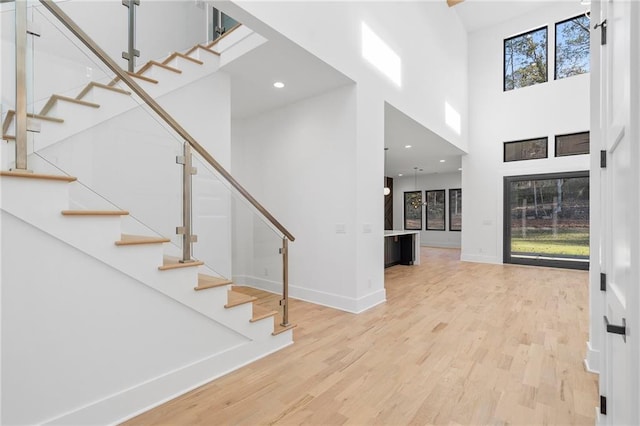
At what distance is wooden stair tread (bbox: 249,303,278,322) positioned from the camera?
2.76m

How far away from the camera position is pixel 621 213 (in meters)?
1.23

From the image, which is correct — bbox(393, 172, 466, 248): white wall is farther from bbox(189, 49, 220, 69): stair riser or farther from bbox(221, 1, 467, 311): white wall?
bbox(189, 49, 220, 69): stair riser

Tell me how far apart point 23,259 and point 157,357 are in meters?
1.04

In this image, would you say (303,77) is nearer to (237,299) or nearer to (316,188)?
(316,188)

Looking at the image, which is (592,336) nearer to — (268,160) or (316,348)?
(316,348)

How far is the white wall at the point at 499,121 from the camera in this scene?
23.8 ft

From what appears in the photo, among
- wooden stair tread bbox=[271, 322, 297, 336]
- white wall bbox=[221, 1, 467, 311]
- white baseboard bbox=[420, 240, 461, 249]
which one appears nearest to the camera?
wooden stair tread bbox=[271, 322, 297, 336]

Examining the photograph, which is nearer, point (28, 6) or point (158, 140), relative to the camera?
point (28, 6)

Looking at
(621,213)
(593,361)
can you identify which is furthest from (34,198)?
(593,361)

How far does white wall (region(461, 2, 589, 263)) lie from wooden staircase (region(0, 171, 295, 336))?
725cm

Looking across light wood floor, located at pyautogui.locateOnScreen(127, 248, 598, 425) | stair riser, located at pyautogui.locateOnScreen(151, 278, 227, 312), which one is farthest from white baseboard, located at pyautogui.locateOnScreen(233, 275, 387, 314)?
stair riser, located at pyautogui.locateOnScreen(151, 278, 227, 312)

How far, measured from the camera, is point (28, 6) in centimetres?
182

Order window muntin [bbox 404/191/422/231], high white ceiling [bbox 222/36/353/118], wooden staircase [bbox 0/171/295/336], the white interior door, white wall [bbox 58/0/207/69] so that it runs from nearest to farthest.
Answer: the white interior door → wooden staircase [bbox 0/171/295/336] → high white ceiling [bbox 222/36/353/118] → white wall [bbox 58/0/207/69] → window muntin [bbox 404/191/422/231]

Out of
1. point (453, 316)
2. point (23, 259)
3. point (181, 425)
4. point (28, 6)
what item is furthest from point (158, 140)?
point (453, 316)
